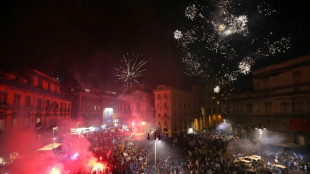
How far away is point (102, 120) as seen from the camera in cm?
6794

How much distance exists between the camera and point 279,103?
104 ft

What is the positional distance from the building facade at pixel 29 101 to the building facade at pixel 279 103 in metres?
35.3

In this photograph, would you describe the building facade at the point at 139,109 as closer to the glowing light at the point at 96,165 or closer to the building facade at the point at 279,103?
the building facade at the point at 279,103

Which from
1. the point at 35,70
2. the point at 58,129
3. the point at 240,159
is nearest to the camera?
the point at 240,159

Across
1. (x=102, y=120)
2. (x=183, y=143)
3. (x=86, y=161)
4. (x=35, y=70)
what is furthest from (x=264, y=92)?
(x=102, y=120)

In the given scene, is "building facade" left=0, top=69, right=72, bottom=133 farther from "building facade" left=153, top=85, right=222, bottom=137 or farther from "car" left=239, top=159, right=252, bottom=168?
"car" left=239, top=159, right=252, bottom=168

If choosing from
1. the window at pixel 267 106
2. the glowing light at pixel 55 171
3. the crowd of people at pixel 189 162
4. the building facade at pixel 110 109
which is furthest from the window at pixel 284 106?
the building facade at pixel 110 109

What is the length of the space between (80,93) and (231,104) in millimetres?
41205

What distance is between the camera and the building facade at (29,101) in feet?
75.5

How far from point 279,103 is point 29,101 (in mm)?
39829

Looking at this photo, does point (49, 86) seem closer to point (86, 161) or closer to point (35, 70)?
point (35, 70)

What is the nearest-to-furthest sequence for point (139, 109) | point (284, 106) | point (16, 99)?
point (16, 99), point (284, 106), point (139, 109)

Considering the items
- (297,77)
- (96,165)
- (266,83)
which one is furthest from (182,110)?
(96,165)

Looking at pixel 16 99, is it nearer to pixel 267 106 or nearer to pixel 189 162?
pixel 189 162
